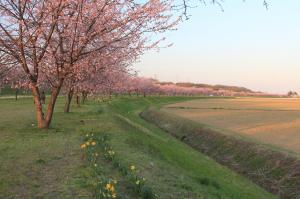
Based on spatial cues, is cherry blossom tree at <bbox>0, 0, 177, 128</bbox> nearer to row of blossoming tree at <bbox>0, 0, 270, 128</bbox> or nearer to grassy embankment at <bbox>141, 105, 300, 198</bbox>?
row of blossoming tree at <bbox>0, 0, 270, 128</bbox>

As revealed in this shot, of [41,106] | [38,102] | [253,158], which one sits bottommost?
[253,158]

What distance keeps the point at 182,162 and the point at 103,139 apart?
3.45 m

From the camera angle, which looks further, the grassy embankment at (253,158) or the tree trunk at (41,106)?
the tree trunk at (41,106)

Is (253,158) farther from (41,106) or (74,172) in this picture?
(74,172)

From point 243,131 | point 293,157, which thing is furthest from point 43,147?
point 243,131

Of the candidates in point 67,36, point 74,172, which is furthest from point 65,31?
point 74,172

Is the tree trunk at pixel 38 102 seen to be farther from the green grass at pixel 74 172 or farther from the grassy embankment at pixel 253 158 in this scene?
the grassy embankment at pixel 253 158

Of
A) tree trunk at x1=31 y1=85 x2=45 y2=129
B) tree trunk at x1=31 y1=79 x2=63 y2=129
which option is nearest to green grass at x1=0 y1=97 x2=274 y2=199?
tree trunk at x1=31 y1=79 x2=63 y2=129

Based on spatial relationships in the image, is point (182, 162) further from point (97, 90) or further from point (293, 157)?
point (97, 90)

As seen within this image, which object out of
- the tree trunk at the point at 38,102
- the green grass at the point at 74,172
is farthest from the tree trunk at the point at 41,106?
the green grass at the point at 74,172

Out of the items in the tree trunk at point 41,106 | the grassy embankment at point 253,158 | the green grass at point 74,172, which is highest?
the tree trunk at point 41,106

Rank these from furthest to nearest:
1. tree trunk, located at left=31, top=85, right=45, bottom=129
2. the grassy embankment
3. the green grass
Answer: tree trunk, located at left=31, top=85, right=45, bottom=129 → the grassy embankment → the green grass

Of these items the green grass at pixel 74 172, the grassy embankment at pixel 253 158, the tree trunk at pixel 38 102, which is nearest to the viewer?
the green grass at pixel 74 172

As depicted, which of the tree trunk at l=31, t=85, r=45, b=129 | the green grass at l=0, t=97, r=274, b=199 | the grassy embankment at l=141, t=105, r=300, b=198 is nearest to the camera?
the green grass at l=0, t=97, r=274, b=199
